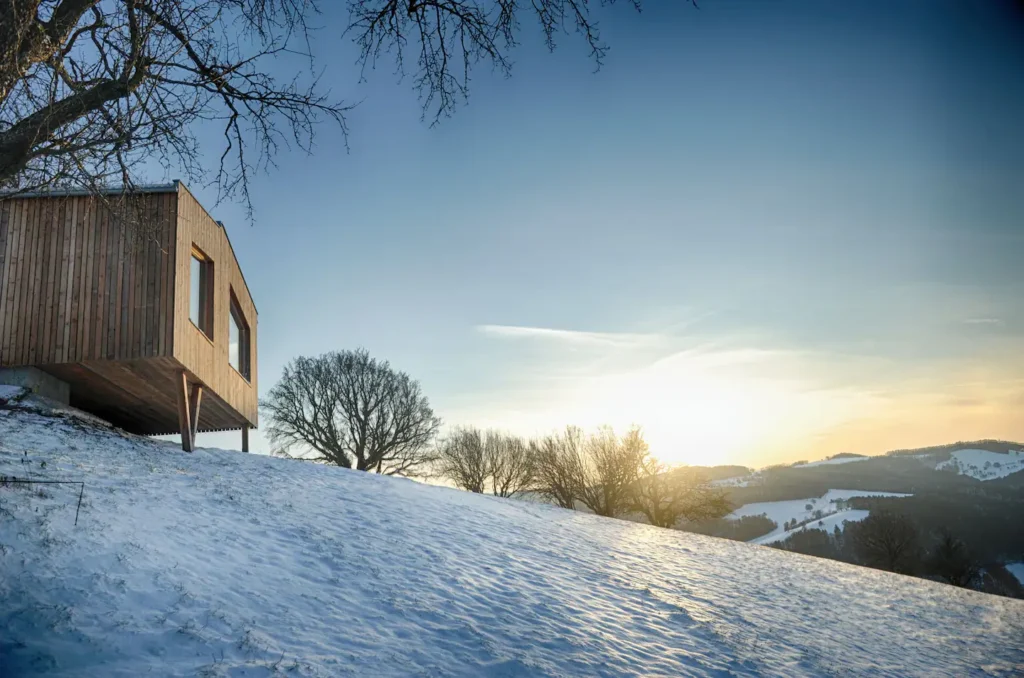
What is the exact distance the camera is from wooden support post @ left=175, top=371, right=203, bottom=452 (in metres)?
12.6

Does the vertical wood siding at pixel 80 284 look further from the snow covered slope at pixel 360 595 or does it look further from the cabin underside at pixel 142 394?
the snow covered slope at pixel 360 595

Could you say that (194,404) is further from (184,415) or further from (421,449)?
(421,449)

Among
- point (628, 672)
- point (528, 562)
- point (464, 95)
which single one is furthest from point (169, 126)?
point (528, 562)

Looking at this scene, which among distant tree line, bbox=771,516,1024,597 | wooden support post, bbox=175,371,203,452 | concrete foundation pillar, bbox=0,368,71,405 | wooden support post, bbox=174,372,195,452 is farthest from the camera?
distant tree line, bbox=771,516,1024,597

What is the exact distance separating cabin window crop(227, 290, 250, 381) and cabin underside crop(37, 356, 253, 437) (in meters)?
1.30

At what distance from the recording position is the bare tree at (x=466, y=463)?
3856 centimetres

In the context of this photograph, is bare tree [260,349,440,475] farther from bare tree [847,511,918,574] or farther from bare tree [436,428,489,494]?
bare tree [847,511,918,574]

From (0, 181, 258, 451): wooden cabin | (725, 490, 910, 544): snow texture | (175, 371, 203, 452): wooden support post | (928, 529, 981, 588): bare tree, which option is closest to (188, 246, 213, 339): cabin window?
(0, 181, 258, 451): wooden cabin

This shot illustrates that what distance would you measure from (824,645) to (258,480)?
10511 mm

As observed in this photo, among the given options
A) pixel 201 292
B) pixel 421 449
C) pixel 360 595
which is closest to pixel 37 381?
pixel 201 292

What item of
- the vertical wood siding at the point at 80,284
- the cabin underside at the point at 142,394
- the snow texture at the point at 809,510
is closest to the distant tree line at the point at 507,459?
the cabin underside at the point at 142,394

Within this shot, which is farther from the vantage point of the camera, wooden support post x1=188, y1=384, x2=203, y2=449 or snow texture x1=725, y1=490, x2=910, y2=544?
snow texture x1=725, y1=490, x2=910, y2=544

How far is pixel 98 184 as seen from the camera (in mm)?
5602

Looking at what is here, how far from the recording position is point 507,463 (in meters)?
38.9
